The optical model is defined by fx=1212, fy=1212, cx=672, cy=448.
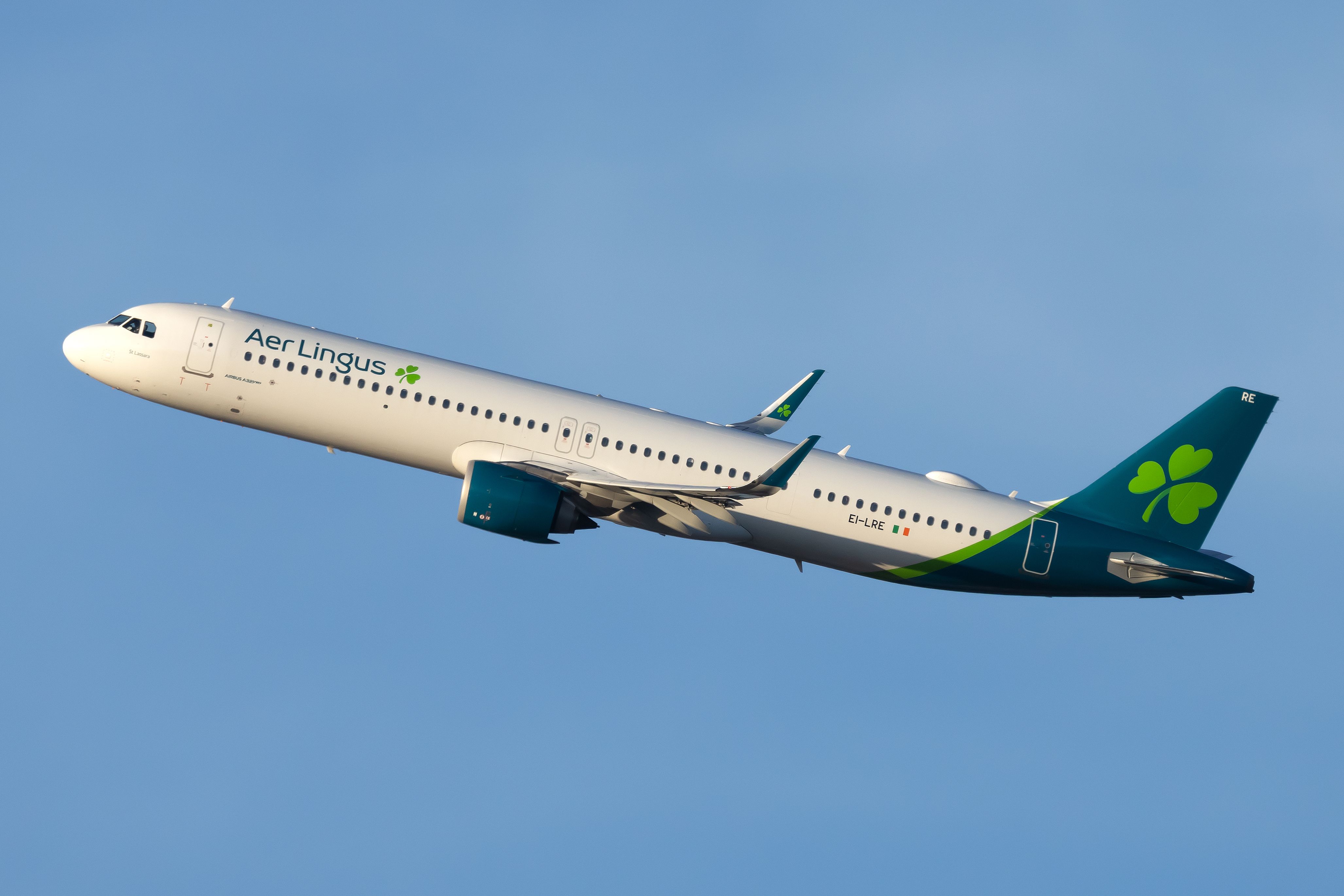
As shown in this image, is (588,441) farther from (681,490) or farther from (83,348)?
(83,348)

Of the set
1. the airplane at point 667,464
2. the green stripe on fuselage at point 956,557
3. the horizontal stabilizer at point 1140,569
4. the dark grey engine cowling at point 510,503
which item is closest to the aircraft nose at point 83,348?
the airplane at point 667,464

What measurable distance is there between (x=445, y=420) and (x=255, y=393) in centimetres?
706

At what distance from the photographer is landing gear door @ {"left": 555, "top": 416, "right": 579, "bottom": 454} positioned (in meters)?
43.5

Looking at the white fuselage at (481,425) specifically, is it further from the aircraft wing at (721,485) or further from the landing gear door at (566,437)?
the aircraft wing at (721,485)

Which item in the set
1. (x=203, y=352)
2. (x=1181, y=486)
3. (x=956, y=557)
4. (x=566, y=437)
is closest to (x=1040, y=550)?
(x=956, y=557)

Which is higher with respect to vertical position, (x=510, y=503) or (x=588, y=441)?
(x=588, y=441)

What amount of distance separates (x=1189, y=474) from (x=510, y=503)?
25.3 metres

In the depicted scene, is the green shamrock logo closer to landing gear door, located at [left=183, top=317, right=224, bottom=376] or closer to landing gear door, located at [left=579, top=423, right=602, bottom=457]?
landing gear door, located at [left=579, top=423, right=602, bottom=457]

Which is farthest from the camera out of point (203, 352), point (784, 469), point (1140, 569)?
point (1140, 569)

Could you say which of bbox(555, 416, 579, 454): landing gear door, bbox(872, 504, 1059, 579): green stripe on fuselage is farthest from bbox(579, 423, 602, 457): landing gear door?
bbox(872, 504, 1059, 579): green stripe on fuselage

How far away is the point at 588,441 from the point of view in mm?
43625

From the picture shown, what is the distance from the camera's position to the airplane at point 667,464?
4341cm

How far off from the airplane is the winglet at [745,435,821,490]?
318 centimetres

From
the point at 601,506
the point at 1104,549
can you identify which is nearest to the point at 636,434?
the point at 601,506
